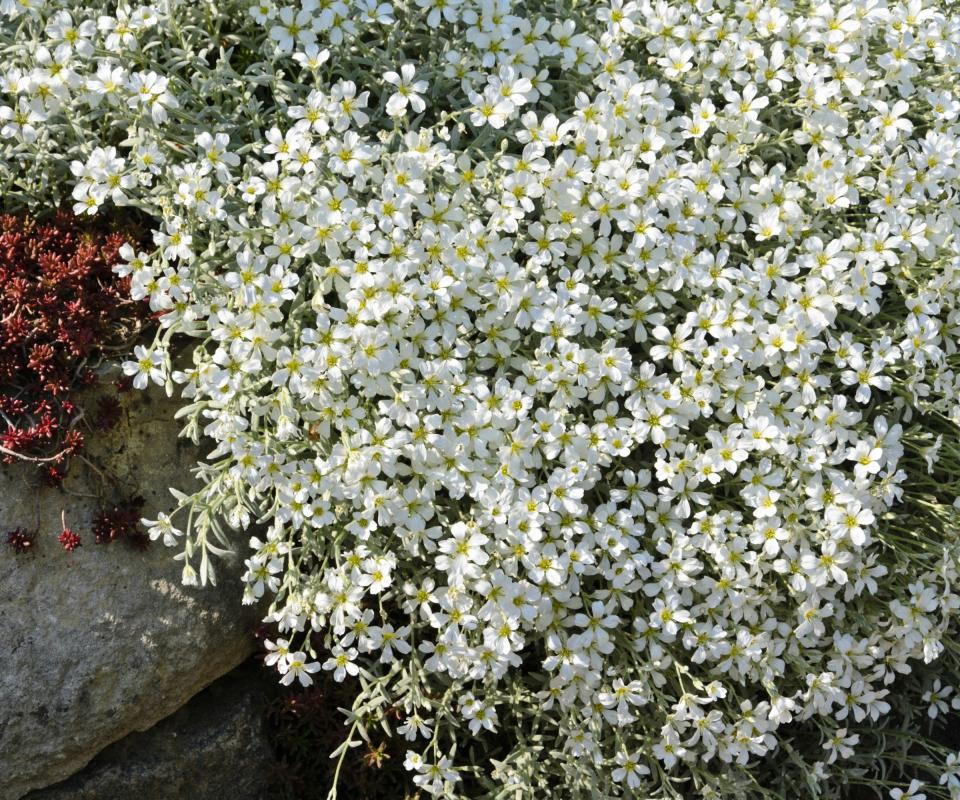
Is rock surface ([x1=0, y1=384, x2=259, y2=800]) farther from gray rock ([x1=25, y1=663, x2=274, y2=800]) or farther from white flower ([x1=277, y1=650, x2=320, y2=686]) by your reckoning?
white flower ([x1=277, y1=650, x2=320, y2=686])

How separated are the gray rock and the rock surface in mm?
70

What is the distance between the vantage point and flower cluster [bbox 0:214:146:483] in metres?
3.22

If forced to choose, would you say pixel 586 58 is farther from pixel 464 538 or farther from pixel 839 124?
pixel 464 538

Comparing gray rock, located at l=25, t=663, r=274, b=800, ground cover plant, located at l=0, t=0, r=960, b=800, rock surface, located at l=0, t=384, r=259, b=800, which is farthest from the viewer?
gray rock, located at l=25, t=663, r=274, b=800

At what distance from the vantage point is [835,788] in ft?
11.8

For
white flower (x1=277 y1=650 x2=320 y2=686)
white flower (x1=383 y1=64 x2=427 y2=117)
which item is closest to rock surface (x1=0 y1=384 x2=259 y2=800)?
white flower (x1=277 y1=650 x2=320 y2=686)

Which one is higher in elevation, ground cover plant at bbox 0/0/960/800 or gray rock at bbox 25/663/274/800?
ground cover plant at bbox 0/0/960/800

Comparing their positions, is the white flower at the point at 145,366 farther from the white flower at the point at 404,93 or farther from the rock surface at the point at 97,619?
the white flower at the point at 404,93

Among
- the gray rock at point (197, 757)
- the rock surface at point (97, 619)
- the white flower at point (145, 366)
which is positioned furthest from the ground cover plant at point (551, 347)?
the gray rock at point (197, 757)

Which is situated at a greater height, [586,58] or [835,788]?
[586,58]

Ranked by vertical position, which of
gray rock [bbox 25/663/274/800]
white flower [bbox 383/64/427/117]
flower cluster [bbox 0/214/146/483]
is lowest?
gray rock [bbox 25/663/274/800]

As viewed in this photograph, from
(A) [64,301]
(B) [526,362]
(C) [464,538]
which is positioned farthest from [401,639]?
(A) [64,301]

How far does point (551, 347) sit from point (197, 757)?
1.73m

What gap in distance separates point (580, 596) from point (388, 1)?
2022 mm
